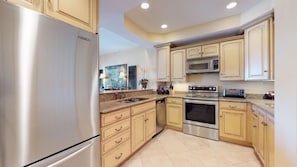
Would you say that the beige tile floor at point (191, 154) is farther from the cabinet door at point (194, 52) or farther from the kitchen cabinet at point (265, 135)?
the cabinet door at point (194, 52)

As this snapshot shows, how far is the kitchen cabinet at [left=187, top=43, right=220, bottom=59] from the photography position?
3.28m

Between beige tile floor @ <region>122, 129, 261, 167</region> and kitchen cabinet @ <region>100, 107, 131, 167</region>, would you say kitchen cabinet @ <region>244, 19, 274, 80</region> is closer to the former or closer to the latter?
beige tile floor @ <region>122, 129, 261, 167</region>

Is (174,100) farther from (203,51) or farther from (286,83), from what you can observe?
(286,83)

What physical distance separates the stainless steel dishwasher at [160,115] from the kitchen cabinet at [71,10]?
2282 millimetres

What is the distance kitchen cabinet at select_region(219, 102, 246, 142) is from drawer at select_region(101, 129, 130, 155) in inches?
78.1

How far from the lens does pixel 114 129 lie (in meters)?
1.93

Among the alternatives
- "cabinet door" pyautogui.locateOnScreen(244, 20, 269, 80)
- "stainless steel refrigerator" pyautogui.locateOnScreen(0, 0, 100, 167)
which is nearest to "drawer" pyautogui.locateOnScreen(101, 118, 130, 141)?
"stainless steel refrigerator" pyautogui.locateOnScreen(0, 0, 100, 167)

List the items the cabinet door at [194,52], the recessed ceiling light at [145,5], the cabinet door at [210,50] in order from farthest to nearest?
the cabinet door at [194,52] → the cabinet door at [210,50] → the recessed ceiling light at [145,5]

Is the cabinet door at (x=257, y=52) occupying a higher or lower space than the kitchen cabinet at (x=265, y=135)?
higher

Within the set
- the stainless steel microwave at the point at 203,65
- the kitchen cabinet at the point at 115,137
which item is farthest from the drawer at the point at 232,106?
the kitchen cabinet at the point at 115,137

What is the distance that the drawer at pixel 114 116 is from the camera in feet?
5.74

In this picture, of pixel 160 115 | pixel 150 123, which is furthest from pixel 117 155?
pixel 160 115

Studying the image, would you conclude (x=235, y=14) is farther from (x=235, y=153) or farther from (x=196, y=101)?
(x=235, y=153)

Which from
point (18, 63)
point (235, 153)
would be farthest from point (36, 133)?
point (235, 153)
